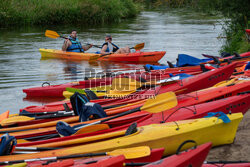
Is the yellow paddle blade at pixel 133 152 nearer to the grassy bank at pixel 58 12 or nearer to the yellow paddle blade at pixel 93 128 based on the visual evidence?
the yellow paddle blade at pixel 93 128

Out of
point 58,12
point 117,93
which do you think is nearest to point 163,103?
point 117,93

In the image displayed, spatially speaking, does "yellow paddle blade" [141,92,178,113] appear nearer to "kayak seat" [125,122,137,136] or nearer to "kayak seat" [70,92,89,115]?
"kayak seat" [125,122,137,136]

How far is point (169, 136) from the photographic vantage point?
A: 416cm

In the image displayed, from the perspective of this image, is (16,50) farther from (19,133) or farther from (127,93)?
(19,133)

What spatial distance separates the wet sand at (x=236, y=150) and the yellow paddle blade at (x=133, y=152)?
2.53 ft

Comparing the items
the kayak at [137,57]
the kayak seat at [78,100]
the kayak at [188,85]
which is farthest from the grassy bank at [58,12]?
the kayak seat at [78,100]

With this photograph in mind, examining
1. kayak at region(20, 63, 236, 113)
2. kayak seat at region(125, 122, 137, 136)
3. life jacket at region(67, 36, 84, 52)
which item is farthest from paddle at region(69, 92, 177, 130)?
life jacket at region(67, 36, 84, 52)

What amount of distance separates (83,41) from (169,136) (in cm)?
1162

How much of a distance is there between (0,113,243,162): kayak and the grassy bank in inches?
644

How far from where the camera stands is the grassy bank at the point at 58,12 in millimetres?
19362

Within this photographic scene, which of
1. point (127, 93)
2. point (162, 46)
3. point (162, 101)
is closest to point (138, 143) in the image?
point (162, 101)

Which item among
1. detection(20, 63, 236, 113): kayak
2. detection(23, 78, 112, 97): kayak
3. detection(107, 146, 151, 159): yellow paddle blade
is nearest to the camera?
detection(107, 146, 151, 159): yellow paddle blade

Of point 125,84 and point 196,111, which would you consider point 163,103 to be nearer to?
point 196,111

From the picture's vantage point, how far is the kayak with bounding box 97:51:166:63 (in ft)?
→ 36.9
